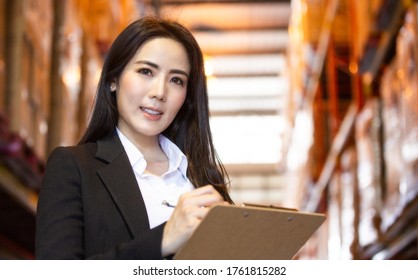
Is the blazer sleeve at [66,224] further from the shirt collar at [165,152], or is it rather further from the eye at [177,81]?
the eye at [177,81]

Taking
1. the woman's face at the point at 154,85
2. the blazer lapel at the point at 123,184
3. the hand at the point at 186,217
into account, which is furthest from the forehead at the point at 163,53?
the hand at the point at 186,217

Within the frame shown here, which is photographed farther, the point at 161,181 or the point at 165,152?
the point at 165,152

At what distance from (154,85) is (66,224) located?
14.8 inches

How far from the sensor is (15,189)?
6.60 m

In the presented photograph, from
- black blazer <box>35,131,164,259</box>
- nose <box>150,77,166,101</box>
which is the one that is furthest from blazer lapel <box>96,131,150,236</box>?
nose <box>150,77,166,101</box>

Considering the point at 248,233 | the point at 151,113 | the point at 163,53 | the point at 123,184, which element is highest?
the point at 163,53

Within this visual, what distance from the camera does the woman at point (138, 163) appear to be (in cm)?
164

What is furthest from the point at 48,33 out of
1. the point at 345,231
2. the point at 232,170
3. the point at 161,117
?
the point at 232,170

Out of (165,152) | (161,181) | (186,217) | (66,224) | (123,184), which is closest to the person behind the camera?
(186,217)

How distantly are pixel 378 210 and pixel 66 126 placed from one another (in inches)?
116

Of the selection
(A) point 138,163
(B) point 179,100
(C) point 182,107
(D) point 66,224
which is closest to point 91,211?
(D) point 66,224

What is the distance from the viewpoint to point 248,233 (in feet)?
5.27

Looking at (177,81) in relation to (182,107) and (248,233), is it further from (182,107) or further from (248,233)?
(248,233)

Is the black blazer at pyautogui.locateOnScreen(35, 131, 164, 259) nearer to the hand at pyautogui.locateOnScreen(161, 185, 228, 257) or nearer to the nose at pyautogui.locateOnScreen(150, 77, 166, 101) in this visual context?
the hand at pyautogui.locateOnScreen(161, 185, 228, 257)
